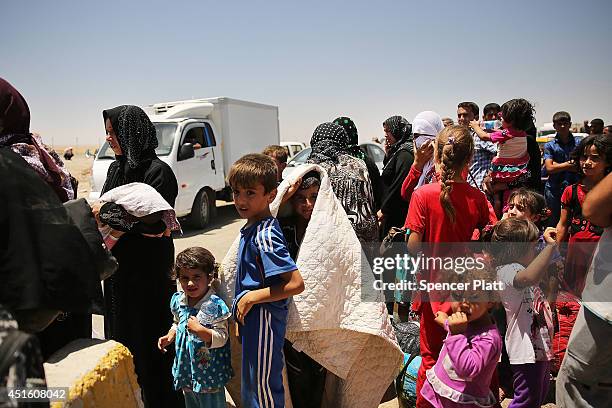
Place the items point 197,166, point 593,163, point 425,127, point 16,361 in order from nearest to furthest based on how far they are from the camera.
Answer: point 16,361 → point 593,163 → point 425,127 → point 197,166

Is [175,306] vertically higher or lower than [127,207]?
lower

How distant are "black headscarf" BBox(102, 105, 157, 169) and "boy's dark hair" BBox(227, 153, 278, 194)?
2.67 feet

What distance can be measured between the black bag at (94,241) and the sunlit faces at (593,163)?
2902 millimetres

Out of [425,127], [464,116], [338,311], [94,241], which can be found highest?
[464,116]

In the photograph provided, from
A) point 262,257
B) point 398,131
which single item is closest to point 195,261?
point 262,257

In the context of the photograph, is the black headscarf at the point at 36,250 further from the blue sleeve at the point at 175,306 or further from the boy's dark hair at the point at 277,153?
the boy's dark hair at the point at 277,153

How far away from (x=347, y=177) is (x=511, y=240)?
1.09m

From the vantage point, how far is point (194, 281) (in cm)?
257

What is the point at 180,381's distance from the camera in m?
2.58

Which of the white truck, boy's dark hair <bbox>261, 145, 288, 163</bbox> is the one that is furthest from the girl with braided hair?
the white truck

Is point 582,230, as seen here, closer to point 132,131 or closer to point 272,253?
point 272,253

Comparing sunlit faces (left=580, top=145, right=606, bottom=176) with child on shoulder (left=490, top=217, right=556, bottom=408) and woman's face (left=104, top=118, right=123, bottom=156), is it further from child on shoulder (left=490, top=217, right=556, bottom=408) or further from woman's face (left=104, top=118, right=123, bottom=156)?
woman's face (left=104, top=118, right=123, bottom=156)

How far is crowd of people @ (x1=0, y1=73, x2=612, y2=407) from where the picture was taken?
7.02ft

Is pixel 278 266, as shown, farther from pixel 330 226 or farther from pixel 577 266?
pixel 577 266
